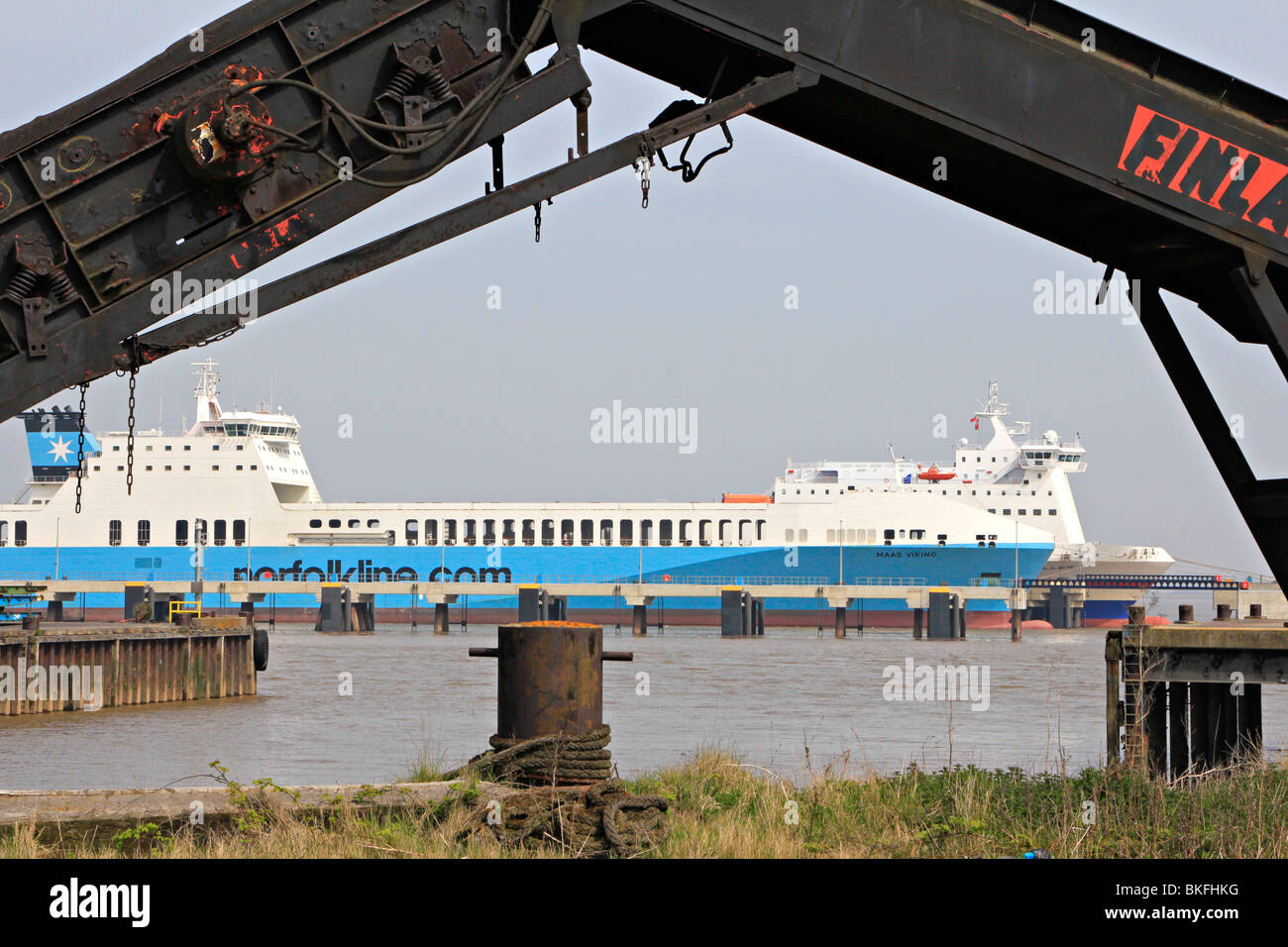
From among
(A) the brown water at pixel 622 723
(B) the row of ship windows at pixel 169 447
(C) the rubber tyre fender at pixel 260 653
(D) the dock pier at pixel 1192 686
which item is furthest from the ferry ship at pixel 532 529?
(D) the dock pier at pixel 1192 686

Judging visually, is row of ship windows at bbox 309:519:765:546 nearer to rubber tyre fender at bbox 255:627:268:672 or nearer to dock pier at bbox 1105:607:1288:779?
rubber tyre fender at bbox 255:627:268:672

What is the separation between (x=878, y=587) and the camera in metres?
68.2

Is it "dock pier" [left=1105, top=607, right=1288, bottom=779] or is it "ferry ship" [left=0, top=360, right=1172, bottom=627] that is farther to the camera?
"ferry ship" [left=0, top=360, right=1172, bottom=627]

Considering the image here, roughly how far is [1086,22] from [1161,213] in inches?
33.7

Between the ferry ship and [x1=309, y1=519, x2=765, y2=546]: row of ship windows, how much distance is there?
0.09 m

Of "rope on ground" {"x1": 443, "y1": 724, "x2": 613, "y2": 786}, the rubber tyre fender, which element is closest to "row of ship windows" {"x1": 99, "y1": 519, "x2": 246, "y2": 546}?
the rubber tyre fender

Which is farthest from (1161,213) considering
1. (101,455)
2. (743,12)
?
(101,455)

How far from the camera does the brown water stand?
17.5 meters

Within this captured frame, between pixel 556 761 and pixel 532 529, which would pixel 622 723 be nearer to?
pixel 556 761

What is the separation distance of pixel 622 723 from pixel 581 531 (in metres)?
52.2

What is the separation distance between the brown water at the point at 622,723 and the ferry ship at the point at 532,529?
27.6m

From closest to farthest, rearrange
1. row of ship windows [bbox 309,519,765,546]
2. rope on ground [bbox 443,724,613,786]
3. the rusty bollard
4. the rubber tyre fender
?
1. rope on ground [bbox 443,724,613,786]
2. the rusty bollard
3. the rubber tyre fender
4. row of ship windows [bbox 309,519,765,546]
